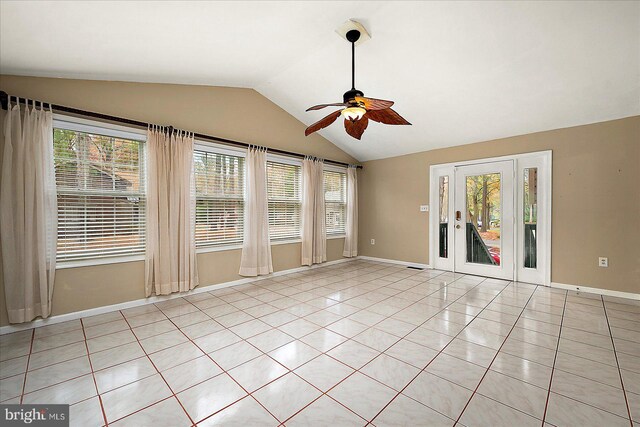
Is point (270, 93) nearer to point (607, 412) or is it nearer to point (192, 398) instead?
point (192, 398)

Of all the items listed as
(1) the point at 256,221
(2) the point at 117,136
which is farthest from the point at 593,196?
(2) the point at 117,136

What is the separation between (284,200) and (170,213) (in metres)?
1.96

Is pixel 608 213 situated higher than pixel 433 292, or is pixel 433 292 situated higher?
pixel 608 213

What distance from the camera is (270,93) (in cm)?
439

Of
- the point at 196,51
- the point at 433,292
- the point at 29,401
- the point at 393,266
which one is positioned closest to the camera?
the point at 29,401

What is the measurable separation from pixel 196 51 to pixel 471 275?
17.5ft

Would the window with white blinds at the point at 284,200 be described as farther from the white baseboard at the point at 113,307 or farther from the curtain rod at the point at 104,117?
the white baseboard at the point at 113,307

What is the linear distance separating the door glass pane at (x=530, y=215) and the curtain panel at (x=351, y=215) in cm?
307

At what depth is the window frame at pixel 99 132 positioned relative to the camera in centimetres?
278

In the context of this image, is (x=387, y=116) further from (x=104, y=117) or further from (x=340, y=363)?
(x=104, y=117)

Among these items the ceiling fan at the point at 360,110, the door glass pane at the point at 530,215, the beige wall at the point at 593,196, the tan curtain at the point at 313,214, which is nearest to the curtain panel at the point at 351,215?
the tan curtain at the point at 313,214

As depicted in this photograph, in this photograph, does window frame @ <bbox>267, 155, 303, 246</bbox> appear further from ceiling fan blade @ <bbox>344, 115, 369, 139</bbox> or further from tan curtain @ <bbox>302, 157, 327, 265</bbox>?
ceiling fan blade @ <bbox>344, 115, 369, 139</bbox>

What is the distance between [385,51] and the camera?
10.2ft

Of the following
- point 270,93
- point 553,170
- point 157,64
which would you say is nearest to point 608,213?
point 553,170
